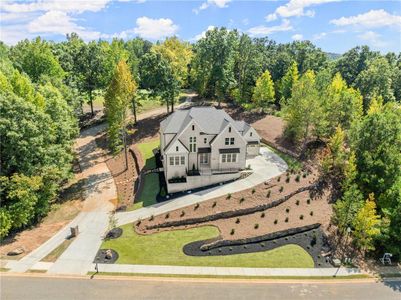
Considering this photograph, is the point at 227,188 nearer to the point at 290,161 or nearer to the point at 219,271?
the point at 290,161

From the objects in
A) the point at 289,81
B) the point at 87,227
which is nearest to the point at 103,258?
the point at 87,227

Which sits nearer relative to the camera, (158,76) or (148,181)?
(148,181)

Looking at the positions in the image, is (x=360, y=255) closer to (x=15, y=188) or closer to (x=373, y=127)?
(x=373, y=127)

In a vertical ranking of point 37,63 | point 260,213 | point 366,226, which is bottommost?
point 260,213

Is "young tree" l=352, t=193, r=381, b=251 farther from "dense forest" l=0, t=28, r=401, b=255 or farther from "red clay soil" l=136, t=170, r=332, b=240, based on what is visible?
"red clay soil" l=136, t=170, r=332, b=240

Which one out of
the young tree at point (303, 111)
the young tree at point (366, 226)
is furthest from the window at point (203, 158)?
the young tree at point (366, 226)

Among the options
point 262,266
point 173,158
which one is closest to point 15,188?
point 173,158

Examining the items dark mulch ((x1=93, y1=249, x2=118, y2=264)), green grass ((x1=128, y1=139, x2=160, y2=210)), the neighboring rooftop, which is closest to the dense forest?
green grass ((x1=128, y1=139, x2=160, y2=210))
